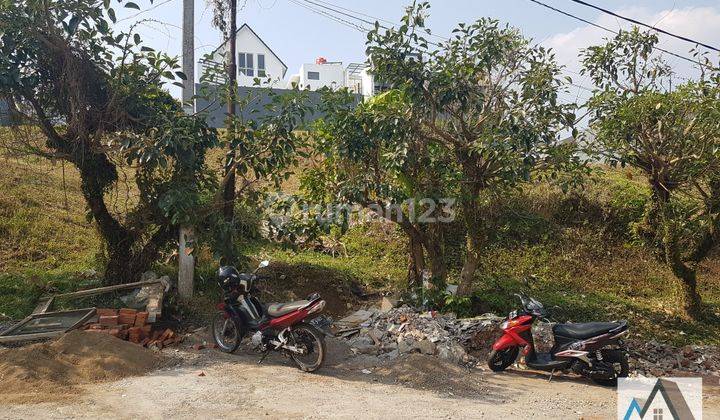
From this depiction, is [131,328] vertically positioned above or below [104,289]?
below

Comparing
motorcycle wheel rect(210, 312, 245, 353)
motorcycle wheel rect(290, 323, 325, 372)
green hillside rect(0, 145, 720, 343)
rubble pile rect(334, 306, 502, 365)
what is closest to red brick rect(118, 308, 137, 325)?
motorcycle wheel rect(210, 312, 245, 353)

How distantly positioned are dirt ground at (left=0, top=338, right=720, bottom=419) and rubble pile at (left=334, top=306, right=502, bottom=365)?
1.18ft

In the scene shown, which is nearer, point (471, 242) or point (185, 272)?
point (185, 272)

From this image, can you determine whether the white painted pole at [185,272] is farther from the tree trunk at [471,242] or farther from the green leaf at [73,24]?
the tree trunk at [471,242]

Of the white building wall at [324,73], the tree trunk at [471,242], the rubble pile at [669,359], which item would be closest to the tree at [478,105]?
the tree trunk at [471,242]

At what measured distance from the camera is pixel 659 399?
6.15 meters

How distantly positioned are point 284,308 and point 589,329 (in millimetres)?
3597

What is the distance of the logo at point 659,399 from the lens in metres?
5.65

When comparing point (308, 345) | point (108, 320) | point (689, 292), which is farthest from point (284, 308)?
point (689, 292)

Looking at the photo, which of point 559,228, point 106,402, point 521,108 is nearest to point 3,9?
point 106,402

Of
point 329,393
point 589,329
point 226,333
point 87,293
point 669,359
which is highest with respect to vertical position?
point 87,293

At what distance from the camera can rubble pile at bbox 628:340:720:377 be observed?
25.8 ft

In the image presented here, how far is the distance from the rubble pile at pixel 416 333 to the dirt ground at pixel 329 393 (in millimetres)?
359

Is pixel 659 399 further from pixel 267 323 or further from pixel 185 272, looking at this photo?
pixel 185 272
